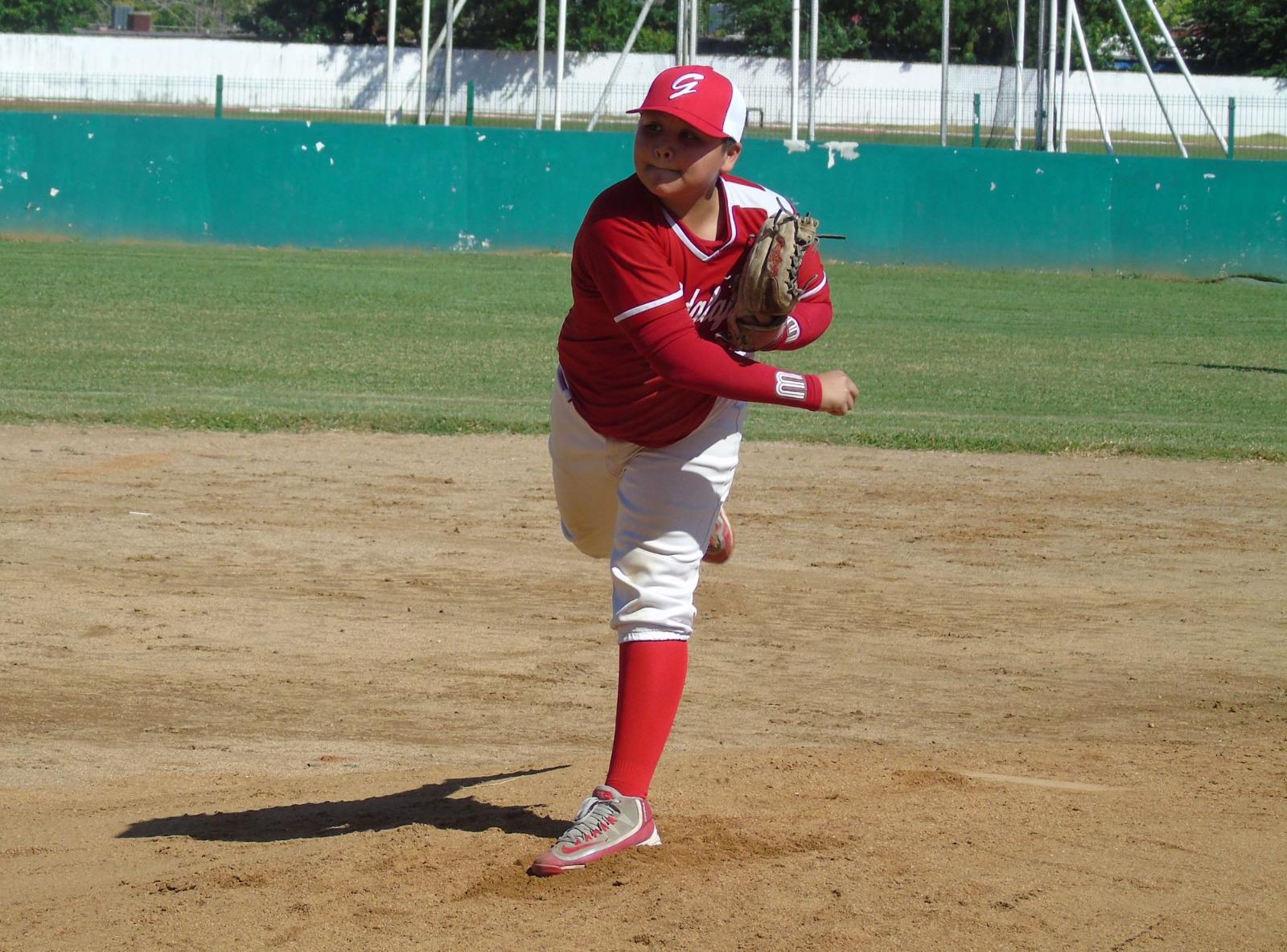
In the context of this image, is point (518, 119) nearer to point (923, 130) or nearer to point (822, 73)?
point (923, 130)

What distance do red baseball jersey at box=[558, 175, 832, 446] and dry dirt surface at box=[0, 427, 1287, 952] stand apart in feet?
3.44

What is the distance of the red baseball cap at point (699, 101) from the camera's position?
10.6 feet

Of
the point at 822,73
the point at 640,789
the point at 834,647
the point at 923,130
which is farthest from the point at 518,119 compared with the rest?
the point at 640,789

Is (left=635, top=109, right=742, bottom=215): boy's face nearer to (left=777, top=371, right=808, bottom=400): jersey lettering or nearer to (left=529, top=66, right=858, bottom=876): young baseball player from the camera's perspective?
(left=529, top=66, right=858, bottom=876): young baseball player

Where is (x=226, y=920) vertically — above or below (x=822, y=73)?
below

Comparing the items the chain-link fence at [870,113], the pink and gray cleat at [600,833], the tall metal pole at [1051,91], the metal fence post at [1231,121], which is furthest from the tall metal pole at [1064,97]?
the pink and gray cleat at [600,833]

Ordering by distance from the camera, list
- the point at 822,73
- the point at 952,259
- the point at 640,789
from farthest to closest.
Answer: the point at 822,73 → the point at 952,259 → the point at 640,789

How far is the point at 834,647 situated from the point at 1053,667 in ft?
2.74

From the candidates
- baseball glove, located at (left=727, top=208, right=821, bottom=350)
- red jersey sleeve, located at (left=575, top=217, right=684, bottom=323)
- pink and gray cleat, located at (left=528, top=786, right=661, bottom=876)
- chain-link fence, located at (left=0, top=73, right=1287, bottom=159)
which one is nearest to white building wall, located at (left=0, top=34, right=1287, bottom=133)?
chain-link fence, located at (left=0, top=73, right=1287, bottom=159)

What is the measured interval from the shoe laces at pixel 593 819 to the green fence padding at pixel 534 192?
22.2 meters

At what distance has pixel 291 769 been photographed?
452 centimetres

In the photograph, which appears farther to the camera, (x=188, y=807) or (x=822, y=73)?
(x=822, y=73)

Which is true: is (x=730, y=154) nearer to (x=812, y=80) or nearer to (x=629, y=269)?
(x=629, y=269)

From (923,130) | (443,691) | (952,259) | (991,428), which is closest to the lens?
(443,691)
